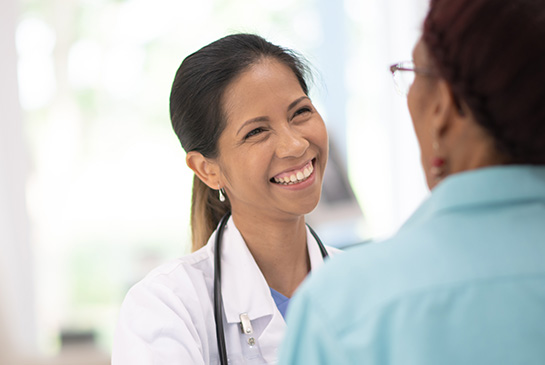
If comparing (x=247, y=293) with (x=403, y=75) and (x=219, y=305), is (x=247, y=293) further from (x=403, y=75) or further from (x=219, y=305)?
(x=403, y=75)

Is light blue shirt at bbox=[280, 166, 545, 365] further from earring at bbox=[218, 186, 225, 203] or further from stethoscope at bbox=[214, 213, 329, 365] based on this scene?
earring at bbox=[218, 186, 225, 203]

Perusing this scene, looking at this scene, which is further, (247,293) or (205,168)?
(205,168)

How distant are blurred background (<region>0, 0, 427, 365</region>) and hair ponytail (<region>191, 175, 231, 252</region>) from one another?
1730mm

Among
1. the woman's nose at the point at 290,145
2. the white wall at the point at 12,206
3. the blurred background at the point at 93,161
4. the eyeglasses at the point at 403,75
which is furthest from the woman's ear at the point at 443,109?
the white wall at the point at 12,206

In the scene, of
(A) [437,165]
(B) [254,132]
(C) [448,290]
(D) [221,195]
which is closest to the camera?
(C) [448,290]

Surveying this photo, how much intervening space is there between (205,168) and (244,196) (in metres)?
0.14

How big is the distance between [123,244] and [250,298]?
2.22 m

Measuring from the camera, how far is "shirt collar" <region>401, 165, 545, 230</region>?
688mm

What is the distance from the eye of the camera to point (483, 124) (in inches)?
27.2

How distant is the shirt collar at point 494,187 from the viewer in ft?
2.26

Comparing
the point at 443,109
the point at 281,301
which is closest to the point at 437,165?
the point at 443,109

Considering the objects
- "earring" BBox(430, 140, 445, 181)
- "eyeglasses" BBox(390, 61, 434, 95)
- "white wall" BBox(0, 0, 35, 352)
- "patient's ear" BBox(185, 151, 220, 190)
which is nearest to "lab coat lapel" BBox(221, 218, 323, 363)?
"patient's ear" BBox(185, 151, 220, 190)

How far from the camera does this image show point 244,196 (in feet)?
5.08

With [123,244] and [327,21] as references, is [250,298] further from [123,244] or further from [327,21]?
[327,21]
